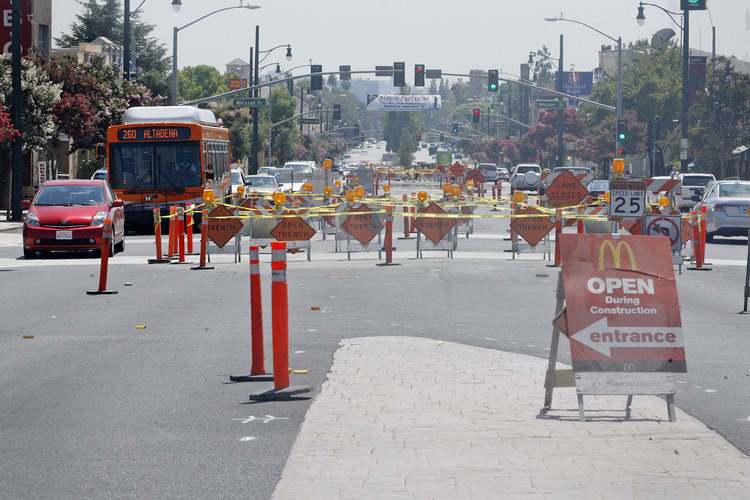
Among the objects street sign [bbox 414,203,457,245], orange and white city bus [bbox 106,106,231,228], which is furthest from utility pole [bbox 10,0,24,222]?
street sign [bbox 414,203,457,245]

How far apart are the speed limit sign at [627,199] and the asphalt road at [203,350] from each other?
160cm

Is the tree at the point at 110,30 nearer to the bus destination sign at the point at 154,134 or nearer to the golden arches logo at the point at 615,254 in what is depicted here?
the bus destination sign at the point at 154,134

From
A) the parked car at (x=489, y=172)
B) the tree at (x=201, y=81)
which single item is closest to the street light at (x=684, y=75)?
the parked car at (x=489, y=172)

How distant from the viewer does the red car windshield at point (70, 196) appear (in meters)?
30.0

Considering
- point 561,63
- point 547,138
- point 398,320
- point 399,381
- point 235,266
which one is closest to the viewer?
point 399,381

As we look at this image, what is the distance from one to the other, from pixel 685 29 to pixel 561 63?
120 ft

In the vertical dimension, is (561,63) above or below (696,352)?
above

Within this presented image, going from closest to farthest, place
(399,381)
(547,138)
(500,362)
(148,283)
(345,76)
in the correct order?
(399,381)
(500,362)
(148,283)
(345,76)
(547,138)

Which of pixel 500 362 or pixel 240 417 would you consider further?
pixel 500 362

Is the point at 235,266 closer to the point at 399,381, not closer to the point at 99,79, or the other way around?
the point at 399,381

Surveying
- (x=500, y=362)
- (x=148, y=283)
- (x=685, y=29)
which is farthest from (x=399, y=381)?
(x=685, y=29)

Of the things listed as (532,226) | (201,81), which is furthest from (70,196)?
(201,81)

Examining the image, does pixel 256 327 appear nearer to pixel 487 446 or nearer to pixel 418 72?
pixel 487 446

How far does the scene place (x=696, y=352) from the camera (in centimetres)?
1449
